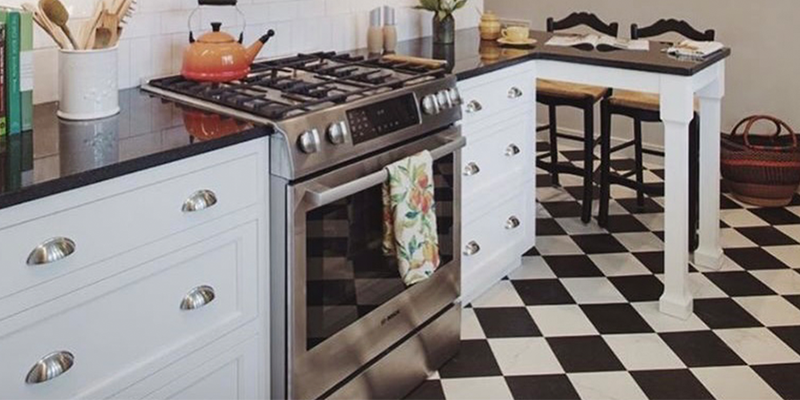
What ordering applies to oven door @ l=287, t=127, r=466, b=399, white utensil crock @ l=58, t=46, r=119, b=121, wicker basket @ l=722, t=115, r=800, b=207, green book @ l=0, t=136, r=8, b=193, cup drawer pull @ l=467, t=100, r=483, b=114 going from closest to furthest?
1. green book @ l=0, t=136, r=8, b=193
2. white utensil crock @ l=58, t=46, r=119, b=121
3. oven door @ l=287, t=127, r=466, b=399
4. cup drawer pull @ l=467, t=100, r=483, b=114
5. wicker basket @ l=722, t=115, r=800, b=207

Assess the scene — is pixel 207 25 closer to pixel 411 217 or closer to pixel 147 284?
pixel 411 217

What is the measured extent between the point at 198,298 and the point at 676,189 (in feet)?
6.01

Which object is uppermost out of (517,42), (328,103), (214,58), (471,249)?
(517,42)

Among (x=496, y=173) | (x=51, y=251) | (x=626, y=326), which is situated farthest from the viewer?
(x=496, y=173)

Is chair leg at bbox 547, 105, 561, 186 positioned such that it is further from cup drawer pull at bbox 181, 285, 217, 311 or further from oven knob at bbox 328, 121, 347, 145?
cup drawer pull at bbox 181, 285, 217, 311

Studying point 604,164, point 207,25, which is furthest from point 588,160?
point 207,25

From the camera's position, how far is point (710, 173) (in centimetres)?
339

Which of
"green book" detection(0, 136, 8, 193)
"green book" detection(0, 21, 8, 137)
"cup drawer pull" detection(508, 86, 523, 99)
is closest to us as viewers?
"green book" detection(0, 136, 8, 193)

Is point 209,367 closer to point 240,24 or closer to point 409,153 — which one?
point 409,153

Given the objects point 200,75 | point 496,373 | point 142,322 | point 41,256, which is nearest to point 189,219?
point 142,322

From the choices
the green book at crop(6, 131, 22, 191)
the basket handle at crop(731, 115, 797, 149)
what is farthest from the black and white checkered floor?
the green book at crop(6, 131, 22, 191)

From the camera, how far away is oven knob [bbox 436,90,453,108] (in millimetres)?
2439

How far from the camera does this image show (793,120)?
4.61 m

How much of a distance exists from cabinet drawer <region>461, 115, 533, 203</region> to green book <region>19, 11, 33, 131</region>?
143 centimetres
